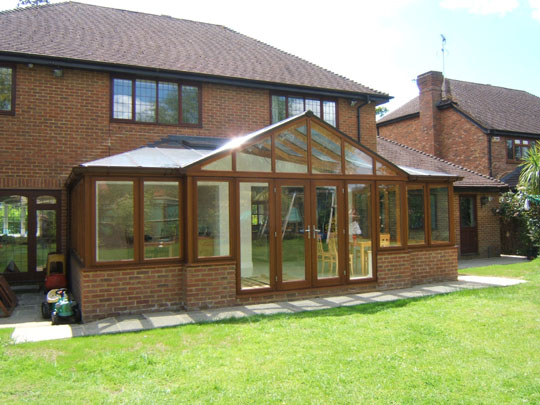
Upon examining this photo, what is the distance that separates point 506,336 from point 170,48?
11.2m

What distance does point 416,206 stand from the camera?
1013 cm

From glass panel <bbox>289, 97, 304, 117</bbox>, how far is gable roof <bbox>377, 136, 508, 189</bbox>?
447 cm

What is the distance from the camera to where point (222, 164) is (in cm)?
816

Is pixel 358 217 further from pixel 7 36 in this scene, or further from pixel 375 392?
pixel 7 36

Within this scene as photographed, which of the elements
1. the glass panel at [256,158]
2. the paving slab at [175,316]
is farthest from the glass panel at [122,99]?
the paving slab at [175,316]

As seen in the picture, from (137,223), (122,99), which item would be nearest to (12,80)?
(122,99)

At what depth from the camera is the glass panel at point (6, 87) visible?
1020 centimetres

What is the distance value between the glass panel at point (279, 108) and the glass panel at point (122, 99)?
13.2 feet

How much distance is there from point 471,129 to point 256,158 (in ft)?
46.7

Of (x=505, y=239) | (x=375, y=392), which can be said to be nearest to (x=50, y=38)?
(x=375, y=392)

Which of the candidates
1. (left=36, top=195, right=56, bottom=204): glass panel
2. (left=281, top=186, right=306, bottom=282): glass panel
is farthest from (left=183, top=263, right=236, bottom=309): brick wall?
(left=36, top=195, right=56, bottom=204): glass panel

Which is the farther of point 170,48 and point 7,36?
point 170,48

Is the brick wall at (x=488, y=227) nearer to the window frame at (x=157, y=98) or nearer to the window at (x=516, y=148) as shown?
the window at (x=516, y=148)

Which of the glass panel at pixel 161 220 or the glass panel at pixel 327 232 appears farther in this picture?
the glass panel at pixel 327 232
